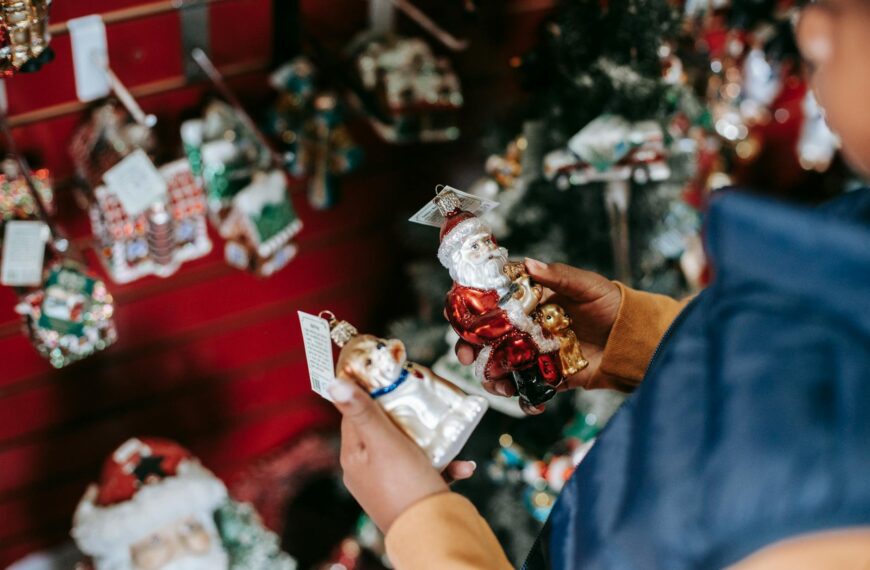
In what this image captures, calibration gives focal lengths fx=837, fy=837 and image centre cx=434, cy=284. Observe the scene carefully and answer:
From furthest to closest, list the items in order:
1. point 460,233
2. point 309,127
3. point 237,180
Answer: point 309,127 → point 237,180 → point 460,233

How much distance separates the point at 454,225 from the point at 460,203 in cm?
3

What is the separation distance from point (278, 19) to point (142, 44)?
282 mm

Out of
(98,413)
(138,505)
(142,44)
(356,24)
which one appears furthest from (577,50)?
(98,413)

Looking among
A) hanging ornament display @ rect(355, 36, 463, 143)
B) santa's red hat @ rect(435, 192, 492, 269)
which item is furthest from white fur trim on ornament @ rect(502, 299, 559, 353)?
hanging ornament display @ rect(355, 36, 463, 143)

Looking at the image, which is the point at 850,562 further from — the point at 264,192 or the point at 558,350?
the point at 264,192

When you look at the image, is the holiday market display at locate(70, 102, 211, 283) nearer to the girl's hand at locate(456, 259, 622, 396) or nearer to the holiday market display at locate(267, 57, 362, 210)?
the holiday market display at locate(267, 57, 362, 210)

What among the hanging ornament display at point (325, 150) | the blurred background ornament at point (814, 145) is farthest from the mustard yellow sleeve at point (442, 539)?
the blurred background ornament at point (814, 145)

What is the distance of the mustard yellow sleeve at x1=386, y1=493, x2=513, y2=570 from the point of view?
2.50ft

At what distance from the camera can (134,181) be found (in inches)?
58.7

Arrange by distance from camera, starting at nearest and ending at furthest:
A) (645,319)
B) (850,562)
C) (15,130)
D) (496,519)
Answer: (850,562)
(645,319)
(15,130)
(496,519)

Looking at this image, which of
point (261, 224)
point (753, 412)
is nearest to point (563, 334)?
point (753, 412)

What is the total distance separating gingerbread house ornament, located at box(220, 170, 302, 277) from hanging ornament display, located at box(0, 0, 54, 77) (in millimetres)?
529

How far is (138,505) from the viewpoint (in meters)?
1.60

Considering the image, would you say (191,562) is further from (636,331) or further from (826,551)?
(826,551)
